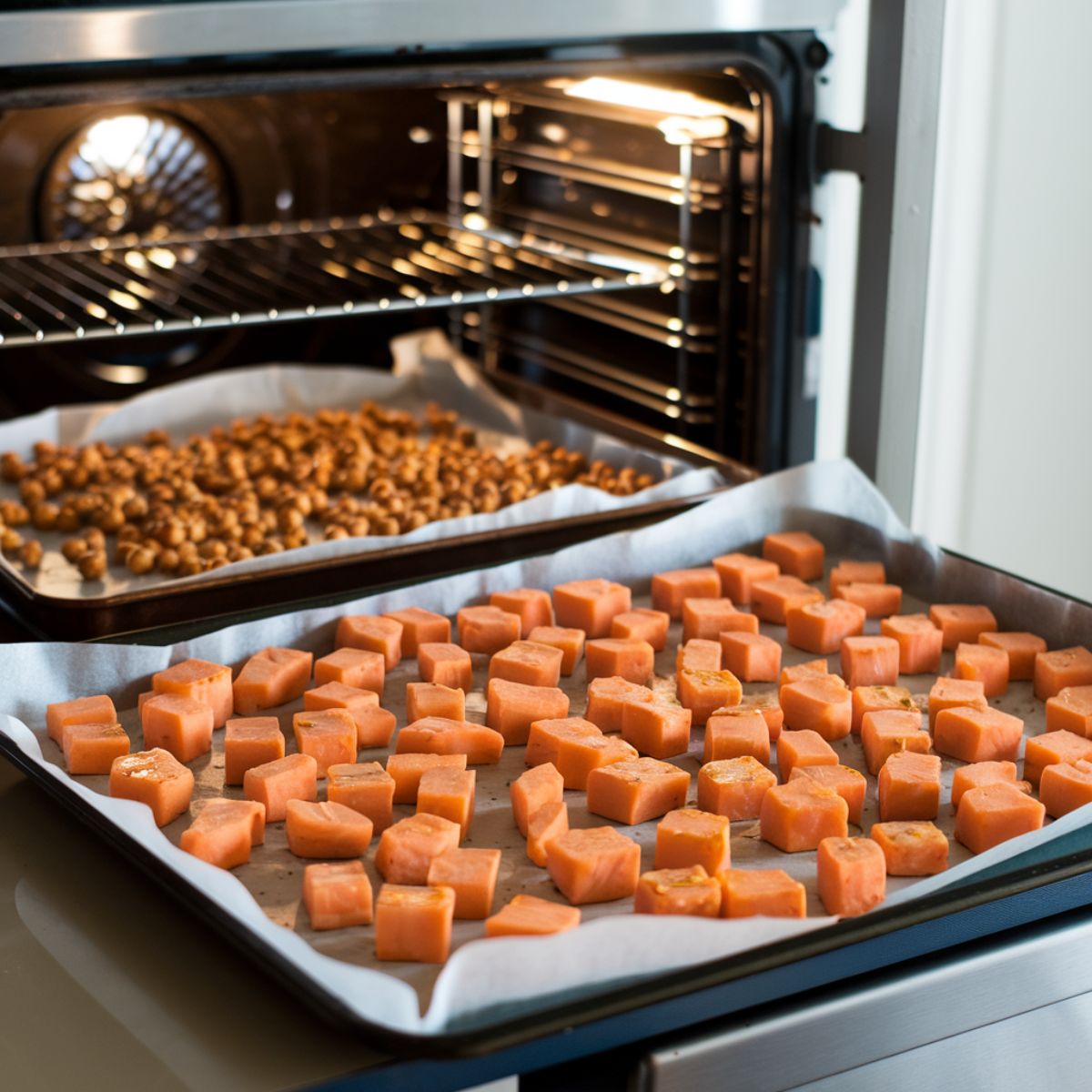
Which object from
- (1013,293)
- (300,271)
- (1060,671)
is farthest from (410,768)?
(300,271)

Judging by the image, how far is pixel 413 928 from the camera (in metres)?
1.14

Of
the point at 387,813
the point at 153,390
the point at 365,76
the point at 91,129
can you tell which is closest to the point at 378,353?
the point at 153,390

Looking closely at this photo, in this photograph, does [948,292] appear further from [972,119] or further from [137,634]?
[137,634]

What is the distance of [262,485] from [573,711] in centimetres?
77

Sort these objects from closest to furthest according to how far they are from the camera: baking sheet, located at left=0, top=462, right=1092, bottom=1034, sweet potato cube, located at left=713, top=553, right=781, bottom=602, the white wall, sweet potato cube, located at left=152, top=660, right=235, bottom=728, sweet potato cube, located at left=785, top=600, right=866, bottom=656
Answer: baking sheet, located at left=0, top=462, right=1092, bottom=1034
sweet potato cube, located at left=152, top=660, right=235, bottom=728
sweet potato cube, located at left=785, top=600, right=866, bottom=656
sweet potato cube, located at left=713, top=553, right=781, bottom=602
the white wall

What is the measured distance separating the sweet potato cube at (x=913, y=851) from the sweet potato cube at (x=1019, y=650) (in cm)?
43

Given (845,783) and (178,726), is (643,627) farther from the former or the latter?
Answer: (178,726)

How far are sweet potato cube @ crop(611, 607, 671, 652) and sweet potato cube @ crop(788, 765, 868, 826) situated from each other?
34 centimetres

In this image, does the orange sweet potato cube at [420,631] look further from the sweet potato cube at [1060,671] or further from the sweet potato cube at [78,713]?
the sweet potato cube at [1060,671]

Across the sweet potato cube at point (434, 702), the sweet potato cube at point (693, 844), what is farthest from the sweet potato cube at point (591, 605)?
the sweet potato cube at point (693, 844)

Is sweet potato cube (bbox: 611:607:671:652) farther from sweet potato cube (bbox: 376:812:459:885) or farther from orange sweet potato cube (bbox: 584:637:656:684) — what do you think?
sweet potato cube (bbox: 376:812:459:885)

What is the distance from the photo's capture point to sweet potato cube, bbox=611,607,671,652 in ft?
5.57

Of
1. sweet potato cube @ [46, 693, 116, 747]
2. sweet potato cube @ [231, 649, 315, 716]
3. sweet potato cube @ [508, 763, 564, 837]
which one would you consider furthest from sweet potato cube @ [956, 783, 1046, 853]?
sweet potato cube @ [46, 693, 116, 747]

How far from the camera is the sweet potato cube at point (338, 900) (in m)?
1.18
